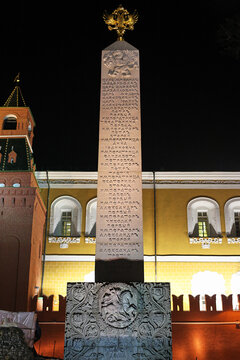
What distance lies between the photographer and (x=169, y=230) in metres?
20.6

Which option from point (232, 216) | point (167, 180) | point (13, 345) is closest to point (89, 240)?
point (167, 180)

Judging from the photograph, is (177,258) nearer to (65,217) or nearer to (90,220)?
(90,220)

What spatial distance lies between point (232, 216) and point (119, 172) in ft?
48.5

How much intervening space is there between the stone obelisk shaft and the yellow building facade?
13151 mm

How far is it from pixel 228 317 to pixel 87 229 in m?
8.51

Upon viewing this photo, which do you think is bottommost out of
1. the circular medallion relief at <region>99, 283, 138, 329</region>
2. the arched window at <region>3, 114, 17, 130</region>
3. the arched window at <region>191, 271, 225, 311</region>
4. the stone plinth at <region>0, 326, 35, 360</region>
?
the stone plinth at <region>0, 326, 35, 360</region>

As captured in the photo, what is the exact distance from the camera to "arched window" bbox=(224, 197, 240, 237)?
20.6 m

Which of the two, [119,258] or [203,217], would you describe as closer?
[119,258]

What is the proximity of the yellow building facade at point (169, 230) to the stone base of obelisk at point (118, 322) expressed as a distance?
13.4 meters

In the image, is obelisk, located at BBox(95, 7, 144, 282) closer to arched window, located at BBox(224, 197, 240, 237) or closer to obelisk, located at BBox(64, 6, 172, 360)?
obelisk, located at BBox(64, 6, 172, 360)

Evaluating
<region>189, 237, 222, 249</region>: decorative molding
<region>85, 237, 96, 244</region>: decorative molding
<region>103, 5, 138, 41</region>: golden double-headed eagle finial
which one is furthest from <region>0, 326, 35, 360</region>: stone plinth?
<region>189, 237, 222, 249</region>: decorative molding

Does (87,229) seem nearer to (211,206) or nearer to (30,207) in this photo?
(30,207)

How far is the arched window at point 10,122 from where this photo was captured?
2012cm

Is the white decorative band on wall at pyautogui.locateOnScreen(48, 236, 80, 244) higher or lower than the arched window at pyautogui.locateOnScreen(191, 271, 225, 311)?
higher
